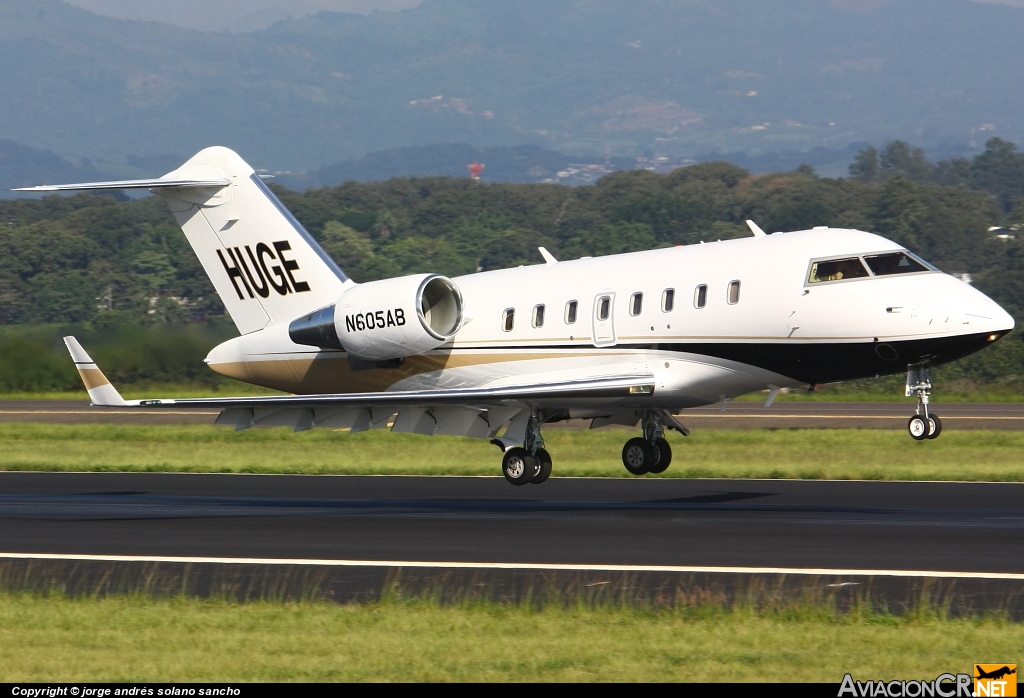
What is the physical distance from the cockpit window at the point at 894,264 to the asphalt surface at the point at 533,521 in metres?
3.57

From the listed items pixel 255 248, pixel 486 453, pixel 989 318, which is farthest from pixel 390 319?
pixel 989 318

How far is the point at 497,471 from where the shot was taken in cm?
2975

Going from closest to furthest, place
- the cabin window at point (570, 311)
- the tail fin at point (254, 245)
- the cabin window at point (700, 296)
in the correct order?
the cabin window at point (700, 296) < the cabin window at point (570, 311) < the tail fin at point (254, 245)

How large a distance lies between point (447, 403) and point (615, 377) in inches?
108

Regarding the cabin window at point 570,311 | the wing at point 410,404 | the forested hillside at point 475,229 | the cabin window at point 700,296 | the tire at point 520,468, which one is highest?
the forested hillside at point 475,229

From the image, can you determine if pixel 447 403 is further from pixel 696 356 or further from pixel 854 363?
pixel 854 363

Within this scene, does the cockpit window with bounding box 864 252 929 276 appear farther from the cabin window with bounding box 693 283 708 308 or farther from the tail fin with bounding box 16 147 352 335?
the tail fin with bounding box 16 147 352 335

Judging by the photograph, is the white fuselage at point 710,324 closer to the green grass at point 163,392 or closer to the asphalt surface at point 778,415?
the asphalt surface at point 778,415

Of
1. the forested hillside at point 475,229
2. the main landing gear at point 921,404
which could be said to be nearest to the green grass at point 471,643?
the main landing gear at point 921,404

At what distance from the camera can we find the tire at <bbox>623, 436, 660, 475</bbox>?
26688mm

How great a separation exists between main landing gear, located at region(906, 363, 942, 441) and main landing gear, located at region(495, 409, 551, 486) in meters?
5.99

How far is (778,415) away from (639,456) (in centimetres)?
1831

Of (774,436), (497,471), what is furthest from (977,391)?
(497,471)

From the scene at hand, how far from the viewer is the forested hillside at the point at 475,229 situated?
84188 mm
